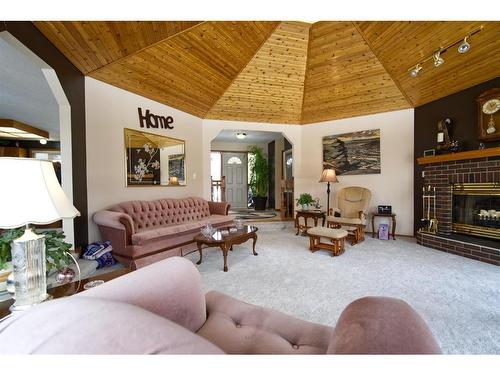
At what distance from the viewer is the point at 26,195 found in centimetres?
88

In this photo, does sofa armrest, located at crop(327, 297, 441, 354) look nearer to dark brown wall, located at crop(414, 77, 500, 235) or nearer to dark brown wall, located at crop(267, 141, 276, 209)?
dark brown wall, located at crop(414, 77, 500, 235)

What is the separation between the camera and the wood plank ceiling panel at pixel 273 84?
12.3 ft

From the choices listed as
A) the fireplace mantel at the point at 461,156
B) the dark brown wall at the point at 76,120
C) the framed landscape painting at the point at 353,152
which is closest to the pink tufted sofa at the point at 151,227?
the dark brown wall at the point at 76,120

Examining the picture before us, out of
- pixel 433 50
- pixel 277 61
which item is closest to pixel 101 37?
pixel 277 61

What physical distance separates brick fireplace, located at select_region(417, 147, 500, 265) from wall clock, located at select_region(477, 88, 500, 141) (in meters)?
0.36

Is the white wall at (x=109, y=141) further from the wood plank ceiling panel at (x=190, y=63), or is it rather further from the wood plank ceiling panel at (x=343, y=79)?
the wood plank ceiling panel at (x=343, y=79)

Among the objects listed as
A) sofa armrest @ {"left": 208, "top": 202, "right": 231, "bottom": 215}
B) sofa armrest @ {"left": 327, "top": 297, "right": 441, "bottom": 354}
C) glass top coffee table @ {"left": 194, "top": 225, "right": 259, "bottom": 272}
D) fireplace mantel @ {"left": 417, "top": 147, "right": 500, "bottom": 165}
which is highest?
fireplace mantel @ {"left": 417, "top": 147, "right": 500, "bottom": 165}

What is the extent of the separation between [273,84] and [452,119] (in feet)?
11.2

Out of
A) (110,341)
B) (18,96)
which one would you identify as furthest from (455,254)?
(18,96)

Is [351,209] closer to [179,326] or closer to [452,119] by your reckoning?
[452,119]

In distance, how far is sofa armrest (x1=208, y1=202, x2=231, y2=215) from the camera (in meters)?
4.86

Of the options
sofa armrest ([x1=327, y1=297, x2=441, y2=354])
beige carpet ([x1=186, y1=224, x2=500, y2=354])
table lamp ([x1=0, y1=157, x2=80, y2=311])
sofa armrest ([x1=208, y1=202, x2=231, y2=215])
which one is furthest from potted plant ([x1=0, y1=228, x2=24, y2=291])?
sofa armrest ([x1=208, y1=202, x2=231, y2=215])

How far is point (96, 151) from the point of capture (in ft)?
11.3

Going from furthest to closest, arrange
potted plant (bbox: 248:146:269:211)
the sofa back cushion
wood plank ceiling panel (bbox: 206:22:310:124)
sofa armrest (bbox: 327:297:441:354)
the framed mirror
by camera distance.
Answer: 1. potted plant (bbox: 248:146:269:211)
2. the framed mirror
3. wood plank ceiling panel (bbox: 206:22:310:124)
4. the sofa back cushion
5. sofa armrest (bbox: 327:297:441:354)
